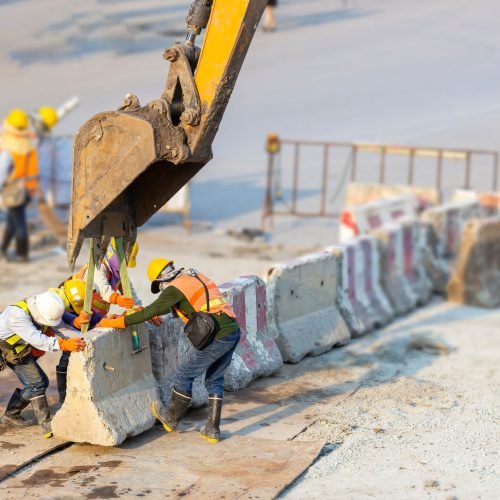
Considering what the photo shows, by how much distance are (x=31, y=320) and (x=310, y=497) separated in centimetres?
270

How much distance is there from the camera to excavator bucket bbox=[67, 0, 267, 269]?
877 centimetres

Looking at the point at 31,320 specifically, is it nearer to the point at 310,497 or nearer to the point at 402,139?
the point at 310,497

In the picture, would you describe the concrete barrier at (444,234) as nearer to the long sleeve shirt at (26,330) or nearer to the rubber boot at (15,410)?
the rubber boot at (15,410)

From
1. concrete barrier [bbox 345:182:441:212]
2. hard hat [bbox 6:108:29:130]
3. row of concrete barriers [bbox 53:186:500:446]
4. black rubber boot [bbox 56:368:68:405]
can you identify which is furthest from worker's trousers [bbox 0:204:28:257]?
black rubber boot [bbox 56:368:68:405]

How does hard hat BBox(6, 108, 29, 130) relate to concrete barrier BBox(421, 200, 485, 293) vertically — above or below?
above

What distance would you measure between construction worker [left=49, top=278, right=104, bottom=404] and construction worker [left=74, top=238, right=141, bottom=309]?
15cm

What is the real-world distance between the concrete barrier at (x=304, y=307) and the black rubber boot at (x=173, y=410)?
261cm

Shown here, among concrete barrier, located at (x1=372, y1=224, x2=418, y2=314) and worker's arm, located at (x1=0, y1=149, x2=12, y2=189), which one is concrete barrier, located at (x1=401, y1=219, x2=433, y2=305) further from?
worker's arm, located at (x1=0, y1=149, x2=12, y2=189)

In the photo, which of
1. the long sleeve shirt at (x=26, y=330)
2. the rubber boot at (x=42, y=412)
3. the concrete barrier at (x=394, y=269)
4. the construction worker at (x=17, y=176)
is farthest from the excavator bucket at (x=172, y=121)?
the construction worker at (x=17, y=176)

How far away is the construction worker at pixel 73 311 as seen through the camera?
31.0ft

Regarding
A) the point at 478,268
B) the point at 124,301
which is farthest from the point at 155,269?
the point at 478,268

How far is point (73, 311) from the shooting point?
966 centimetres

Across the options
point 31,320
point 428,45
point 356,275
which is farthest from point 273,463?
point 428,45

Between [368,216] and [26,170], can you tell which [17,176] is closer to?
[26,170]
